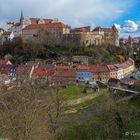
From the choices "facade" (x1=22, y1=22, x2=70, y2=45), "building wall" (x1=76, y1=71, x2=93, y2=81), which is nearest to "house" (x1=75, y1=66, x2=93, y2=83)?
"building wall" (x1=76, y1=71, x2=93, y2=81)

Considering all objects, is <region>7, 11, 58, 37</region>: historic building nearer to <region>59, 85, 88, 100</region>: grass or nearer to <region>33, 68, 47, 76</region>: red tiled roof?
<region>33, 68, 47, 76</region>: red tiled roof

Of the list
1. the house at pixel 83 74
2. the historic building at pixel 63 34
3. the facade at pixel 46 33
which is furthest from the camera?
the facade at pixel 46 33

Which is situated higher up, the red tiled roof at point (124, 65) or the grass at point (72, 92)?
the red tiled roof at point (124, 65)

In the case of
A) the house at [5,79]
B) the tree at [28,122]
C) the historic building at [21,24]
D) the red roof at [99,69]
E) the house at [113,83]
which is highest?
the historic building at [21,24]

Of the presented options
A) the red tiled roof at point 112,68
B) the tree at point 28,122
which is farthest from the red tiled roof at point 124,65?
the tree at point 28,122

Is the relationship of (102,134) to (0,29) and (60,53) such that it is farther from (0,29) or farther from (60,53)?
(0,29)

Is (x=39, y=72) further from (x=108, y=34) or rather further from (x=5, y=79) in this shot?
(x=108, y=34)

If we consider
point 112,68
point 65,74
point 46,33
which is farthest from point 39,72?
point 46,33

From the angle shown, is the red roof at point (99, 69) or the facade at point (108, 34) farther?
the facade at point (108, 34)

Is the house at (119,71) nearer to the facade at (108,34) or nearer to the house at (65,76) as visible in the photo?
the house at (65,76)

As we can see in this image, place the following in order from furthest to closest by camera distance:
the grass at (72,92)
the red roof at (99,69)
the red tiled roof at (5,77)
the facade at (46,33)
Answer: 1. the facade at (46,33)
2. the red roof at (99,69)
3. the red tiled roof at (5,77)
4. the grass at (72,92)
